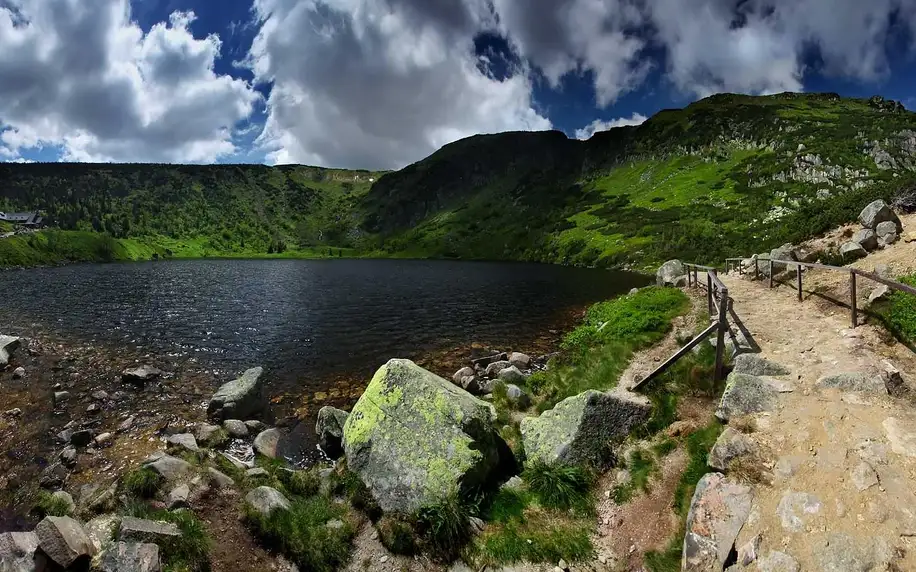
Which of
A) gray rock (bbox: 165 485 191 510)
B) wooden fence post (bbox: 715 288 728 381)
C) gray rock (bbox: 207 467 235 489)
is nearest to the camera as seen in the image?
gray rock (bbox: 165 485 191 510)

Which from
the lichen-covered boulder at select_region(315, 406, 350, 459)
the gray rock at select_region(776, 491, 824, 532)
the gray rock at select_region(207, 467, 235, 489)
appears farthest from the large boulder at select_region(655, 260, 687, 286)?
the gray rock at select_region(207, 467, 235, 489)

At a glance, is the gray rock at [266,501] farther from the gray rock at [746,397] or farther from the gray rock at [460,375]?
the gray rock at [460,375]

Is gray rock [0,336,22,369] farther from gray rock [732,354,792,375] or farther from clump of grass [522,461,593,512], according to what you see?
gray rock [732,354,792,375]

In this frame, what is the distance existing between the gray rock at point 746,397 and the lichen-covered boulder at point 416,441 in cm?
721

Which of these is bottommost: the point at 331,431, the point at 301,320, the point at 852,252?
the point at 331,431

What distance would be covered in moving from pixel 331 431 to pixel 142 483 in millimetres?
7265

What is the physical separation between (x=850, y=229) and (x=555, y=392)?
102 feet

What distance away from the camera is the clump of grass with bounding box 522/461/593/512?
12.3 meters

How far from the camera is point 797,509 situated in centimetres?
855

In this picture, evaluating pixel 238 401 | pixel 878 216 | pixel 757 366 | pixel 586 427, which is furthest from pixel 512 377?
pixel 878 216

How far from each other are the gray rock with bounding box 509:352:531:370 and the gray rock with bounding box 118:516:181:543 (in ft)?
75.1

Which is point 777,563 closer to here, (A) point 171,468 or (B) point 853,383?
(B) point 853,383

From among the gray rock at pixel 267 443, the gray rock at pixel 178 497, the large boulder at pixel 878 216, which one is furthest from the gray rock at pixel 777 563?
the large boulder at pixel 878 216

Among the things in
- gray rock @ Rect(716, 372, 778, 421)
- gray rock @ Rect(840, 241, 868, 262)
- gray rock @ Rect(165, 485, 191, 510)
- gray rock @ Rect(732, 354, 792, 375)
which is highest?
gray rock @ Rect(840, 241, 868, 262)
